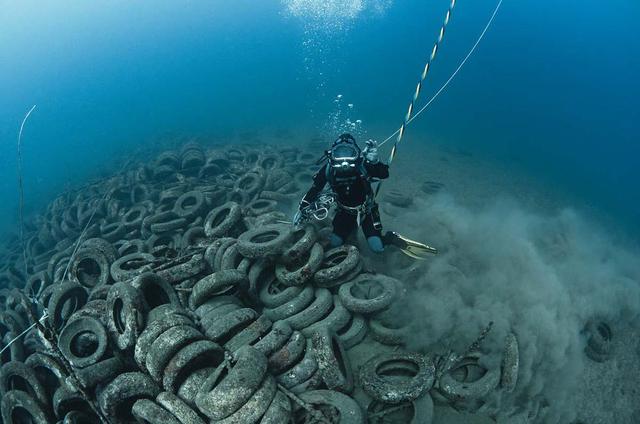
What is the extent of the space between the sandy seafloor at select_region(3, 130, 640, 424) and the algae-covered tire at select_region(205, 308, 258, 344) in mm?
2469

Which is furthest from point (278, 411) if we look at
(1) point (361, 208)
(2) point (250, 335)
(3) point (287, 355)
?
(1) point (361, 208)

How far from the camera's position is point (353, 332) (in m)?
7.17

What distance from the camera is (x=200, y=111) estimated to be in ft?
196

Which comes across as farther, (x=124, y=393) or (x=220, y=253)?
(x=220, y=253)

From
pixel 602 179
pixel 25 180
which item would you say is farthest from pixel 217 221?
pixel 25 180

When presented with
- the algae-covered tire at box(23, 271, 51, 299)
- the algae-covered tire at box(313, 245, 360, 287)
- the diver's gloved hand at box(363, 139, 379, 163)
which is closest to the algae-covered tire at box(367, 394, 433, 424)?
the algae-covered tire at box(313, 245, 360, 287)

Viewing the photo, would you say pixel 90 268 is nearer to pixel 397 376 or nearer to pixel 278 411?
pixel 278 411

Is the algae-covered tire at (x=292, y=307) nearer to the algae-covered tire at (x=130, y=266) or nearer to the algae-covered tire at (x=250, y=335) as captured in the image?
the algae-covered tire at (x=250, y=335)

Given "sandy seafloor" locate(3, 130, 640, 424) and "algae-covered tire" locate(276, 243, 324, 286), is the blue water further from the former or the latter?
"algae-covered tire" locate(276, 243, 324, 286)

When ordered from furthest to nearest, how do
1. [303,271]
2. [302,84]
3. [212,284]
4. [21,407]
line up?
[302,84]
[303,271]
[212,284]
[21,407]

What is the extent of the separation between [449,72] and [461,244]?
281ft

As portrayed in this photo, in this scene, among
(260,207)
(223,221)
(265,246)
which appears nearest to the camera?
(265,246)

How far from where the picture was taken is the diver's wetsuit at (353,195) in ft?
25.9

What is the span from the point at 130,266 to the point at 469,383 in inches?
333
